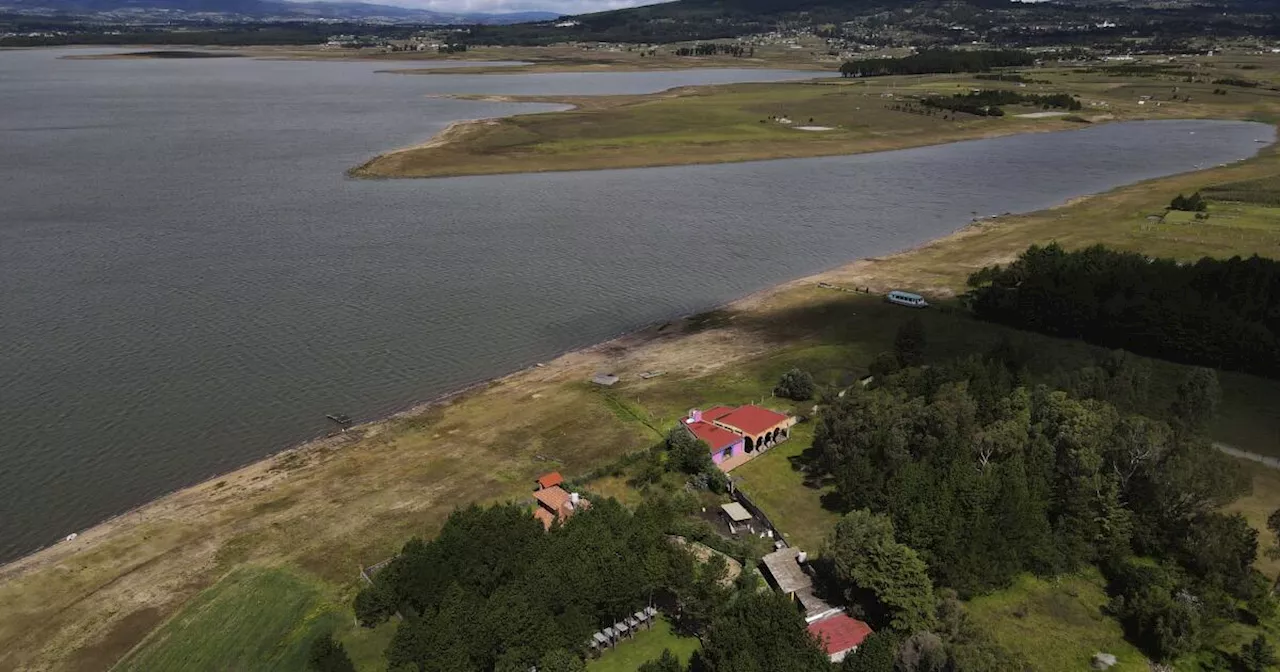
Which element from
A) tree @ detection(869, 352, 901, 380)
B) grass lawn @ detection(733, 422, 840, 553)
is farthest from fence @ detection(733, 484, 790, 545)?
tree @ detection(869, 352, 901, 380)

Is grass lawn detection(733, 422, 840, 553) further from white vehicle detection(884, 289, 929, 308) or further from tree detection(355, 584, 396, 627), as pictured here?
white vehicle detection(884, 289, 929, 308)

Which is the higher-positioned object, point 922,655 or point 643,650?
point 922,655

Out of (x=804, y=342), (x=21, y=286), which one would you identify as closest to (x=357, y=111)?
(x=21, y=286)

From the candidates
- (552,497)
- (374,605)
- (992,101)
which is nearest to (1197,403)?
(552,497)

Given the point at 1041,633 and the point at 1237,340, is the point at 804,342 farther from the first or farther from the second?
the point at 1041,633

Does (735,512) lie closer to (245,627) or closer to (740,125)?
(245,627)

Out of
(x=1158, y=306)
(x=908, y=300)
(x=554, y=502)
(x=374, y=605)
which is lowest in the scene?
(x=374, y=605)
